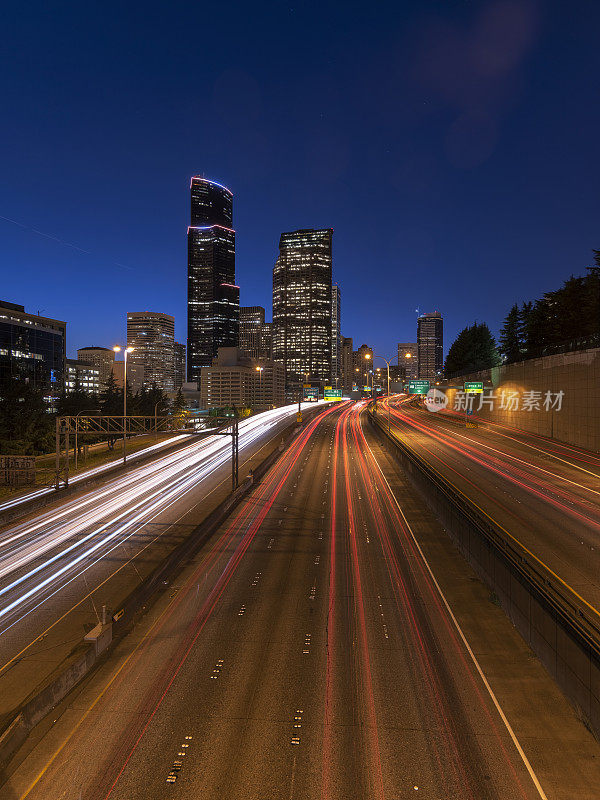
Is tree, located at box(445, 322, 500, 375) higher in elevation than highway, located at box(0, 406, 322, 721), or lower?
higher

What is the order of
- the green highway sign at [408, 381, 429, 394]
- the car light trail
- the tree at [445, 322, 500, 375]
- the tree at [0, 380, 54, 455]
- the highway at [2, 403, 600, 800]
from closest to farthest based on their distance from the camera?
the highway at [2, 403, 600, 800], the car light trail, the tree at [0, 380, 54, 455], the green highway sign at [408, 381, 429, 394], the tree at [445, 322, 500, 375]

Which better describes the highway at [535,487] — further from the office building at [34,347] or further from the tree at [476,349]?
the office building at [34,347]

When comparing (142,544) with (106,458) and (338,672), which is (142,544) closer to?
→ (338,672)

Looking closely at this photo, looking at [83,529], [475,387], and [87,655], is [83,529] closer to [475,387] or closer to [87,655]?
[87,655]

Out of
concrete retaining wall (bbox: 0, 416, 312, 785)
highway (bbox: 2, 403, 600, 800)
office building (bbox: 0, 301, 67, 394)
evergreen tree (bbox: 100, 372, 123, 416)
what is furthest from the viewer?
office building (bbox: 0, 301, 67, 394)

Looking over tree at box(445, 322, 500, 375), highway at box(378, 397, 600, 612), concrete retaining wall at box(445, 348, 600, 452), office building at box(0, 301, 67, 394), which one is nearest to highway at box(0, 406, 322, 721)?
highway at box(378, 397, 600, 612)

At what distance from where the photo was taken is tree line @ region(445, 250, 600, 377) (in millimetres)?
57750

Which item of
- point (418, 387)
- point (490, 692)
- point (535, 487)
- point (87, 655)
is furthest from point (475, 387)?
point (87, 655)

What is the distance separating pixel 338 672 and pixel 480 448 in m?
40.1

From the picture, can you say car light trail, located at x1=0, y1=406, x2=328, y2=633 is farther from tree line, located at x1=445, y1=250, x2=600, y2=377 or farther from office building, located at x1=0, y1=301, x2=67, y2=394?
office building, located at x1=0, y1=301, x2=67, y2=394

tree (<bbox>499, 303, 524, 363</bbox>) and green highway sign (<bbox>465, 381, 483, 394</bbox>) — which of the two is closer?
green highway sign (<bbox>465, 381, 483, 394</bbox>)

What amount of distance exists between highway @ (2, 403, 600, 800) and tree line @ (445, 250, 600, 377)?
40458 millimetres

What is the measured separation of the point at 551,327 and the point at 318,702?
2994 inches

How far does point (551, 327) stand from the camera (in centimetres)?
7106
